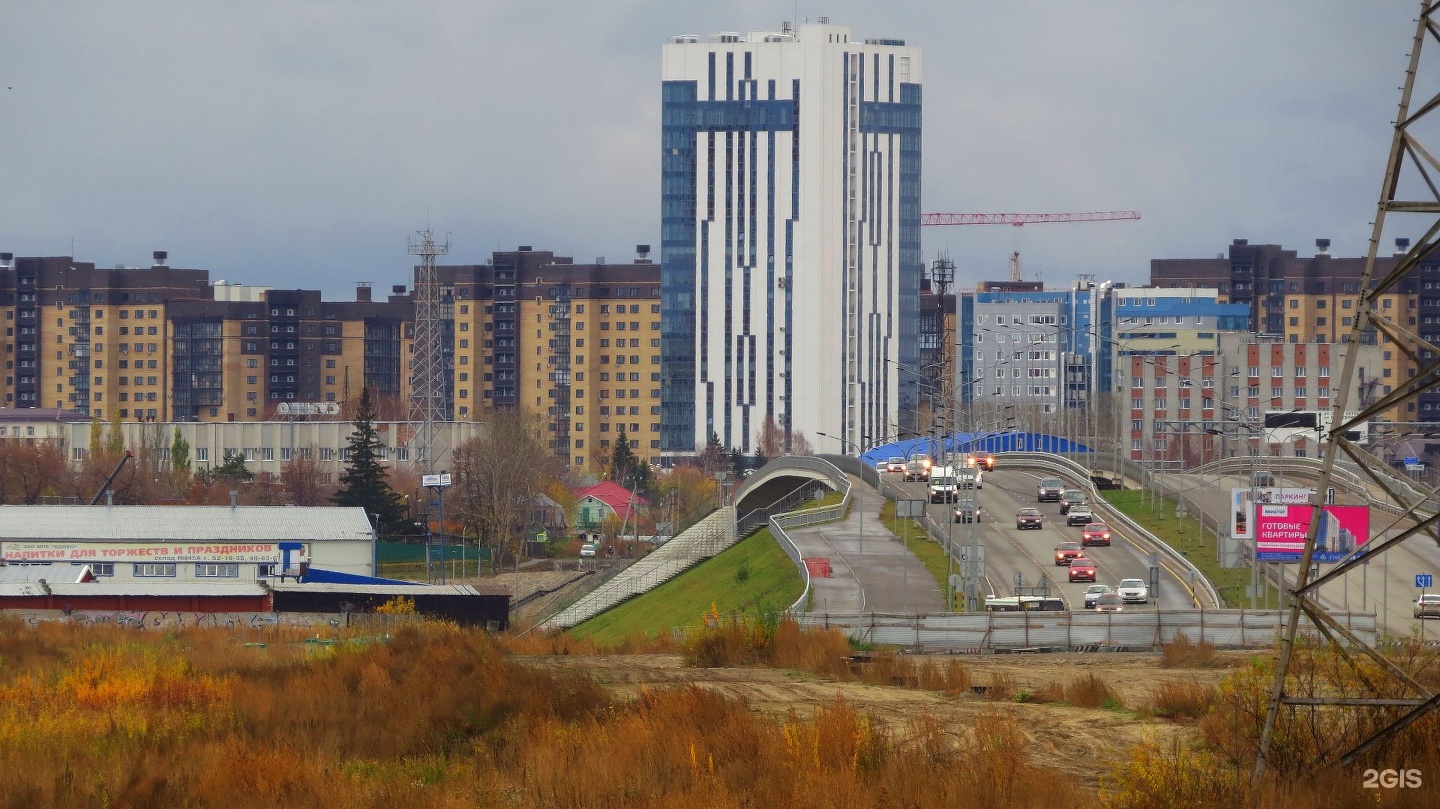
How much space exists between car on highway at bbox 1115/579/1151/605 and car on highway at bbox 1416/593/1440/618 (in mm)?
8144

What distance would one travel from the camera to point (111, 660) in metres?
34.8

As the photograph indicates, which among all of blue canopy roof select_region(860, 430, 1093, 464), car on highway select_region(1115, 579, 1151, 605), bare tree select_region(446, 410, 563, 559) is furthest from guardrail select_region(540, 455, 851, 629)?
bare tree select_region(446, 410, 563, 559)

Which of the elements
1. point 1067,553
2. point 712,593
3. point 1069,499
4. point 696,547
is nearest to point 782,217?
point 696,547

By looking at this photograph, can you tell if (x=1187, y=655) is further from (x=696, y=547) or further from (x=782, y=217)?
(x=782, y=217)

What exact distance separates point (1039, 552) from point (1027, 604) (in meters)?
21.6

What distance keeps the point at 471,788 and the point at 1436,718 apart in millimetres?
10644

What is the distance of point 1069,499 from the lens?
90125 mm

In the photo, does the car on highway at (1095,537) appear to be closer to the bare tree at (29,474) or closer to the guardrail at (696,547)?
the guardrail at (696,547)

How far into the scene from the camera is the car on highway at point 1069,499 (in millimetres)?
88500

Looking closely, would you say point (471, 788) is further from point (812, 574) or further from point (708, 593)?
point (708, 593)

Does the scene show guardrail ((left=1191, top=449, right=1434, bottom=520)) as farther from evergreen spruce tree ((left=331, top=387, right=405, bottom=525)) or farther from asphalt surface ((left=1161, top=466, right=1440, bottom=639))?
evergreen spruce tree ((left=331, top=387, right=405, bottom=525))

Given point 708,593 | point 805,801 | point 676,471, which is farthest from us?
point 676,471

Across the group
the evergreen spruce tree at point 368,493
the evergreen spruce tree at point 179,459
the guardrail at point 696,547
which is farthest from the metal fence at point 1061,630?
the evergreen spruce tree at point 179,459

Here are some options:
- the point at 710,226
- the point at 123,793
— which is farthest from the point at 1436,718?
the point at 710,226
